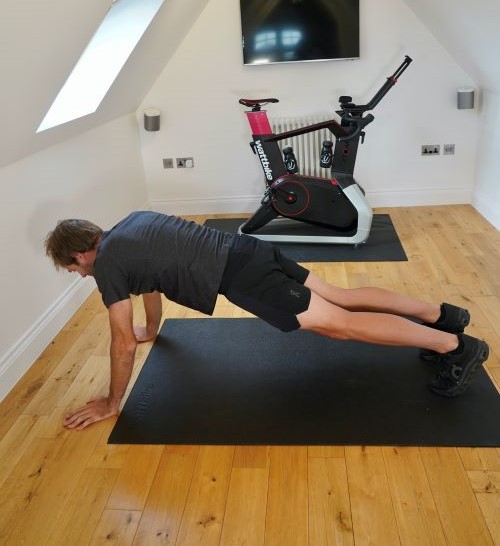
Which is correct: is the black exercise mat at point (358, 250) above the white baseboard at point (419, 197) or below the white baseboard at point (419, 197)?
below

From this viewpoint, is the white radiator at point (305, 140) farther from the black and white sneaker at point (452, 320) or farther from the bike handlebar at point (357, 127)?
the black and white sneaker at point (452, 320)

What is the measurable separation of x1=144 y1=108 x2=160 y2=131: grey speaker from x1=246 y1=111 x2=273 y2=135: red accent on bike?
0.94 meters

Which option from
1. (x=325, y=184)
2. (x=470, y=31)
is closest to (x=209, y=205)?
(x=325, y=184)

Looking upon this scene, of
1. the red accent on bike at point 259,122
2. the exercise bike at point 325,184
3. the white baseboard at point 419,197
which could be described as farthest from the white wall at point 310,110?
the red accent on bike at point 259,122

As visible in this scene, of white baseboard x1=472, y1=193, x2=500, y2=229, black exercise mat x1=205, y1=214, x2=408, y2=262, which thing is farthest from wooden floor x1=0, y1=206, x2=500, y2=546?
white baseboard x1=472, y1=193, x2=500, y2=229

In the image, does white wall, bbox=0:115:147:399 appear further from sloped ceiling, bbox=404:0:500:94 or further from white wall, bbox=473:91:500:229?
white wall, bbox=473:91:500:229

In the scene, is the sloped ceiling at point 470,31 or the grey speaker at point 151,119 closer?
the sloped ceiling at point 470,31

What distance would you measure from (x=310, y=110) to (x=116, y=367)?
2.93 metres

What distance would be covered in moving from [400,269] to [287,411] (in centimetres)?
155

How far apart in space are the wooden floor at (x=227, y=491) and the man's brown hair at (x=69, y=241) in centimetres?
68

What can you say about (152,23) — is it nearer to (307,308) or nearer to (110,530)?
(307,308)

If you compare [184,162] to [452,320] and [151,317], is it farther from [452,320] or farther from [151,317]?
[452,320]

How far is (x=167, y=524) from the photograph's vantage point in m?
1.68

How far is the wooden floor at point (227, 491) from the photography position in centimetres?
162
